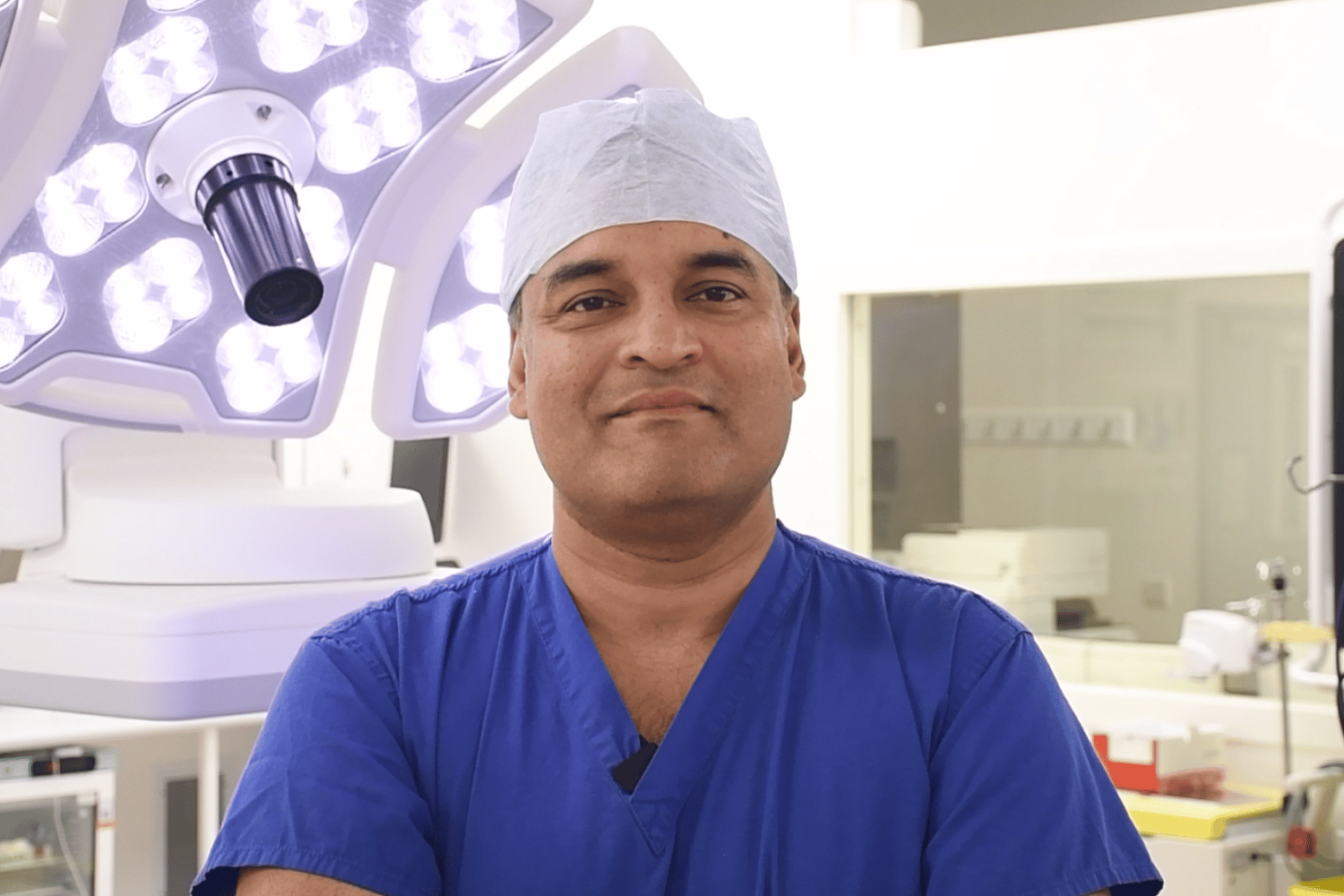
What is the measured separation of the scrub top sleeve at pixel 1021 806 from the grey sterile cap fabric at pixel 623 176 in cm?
38

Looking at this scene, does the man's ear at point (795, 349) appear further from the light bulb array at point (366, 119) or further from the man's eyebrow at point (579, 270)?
the light bulb array at point (366, 119)

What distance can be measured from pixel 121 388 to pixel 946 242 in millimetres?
2855

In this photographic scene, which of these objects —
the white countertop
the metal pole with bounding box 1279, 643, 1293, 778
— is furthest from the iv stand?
the white countertop

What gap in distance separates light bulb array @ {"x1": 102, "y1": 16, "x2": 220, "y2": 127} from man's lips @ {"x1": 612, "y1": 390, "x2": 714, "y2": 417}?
0.34 metres

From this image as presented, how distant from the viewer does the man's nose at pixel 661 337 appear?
0.96 meters

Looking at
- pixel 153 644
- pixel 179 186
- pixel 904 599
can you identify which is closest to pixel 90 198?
pixel 179 186

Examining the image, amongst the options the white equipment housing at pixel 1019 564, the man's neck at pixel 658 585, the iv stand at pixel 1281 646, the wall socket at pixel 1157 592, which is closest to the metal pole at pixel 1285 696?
the iv stand at pixel 1281 646

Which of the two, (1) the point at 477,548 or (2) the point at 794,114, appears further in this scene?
(1) the point at 477,548

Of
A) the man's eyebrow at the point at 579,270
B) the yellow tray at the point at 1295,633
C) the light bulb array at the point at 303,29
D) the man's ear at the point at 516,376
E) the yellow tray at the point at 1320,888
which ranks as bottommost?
the yellow tray at the point at 1320,888

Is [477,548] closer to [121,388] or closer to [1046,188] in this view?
[1046,188]

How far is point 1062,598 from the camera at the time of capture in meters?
3.74

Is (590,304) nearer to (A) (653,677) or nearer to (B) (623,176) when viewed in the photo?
(B) (623,176)

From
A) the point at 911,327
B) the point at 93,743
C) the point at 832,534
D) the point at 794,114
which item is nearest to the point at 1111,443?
the point at 911,327

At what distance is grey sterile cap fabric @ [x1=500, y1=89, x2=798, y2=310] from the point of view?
101 centimetres
